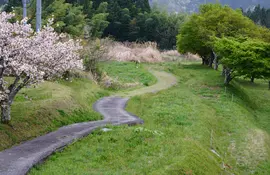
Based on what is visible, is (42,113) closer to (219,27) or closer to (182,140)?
(182,140)

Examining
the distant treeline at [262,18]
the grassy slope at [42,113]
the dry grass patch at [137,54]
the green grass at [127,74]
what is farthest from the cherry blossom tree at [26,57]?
the distant treeline at [262,18]

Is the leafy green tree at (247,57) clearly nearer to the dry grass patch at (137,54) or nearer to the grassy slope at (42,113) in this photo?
the grassy slope at (42,113)

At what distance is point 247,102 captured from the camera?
1223 inches

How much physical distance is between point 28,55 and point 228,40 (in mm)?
25057

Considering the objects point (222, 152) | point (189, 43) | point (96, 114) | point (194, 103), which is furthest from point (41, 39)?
point (189, 43)

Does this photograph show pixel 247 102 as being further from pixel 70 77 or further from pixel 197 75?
pixel 70 77

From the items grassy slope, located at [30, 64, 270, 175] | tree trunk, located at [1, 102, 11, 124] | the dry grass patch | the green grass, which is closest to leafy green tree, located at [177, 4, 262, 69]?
the dry grass patch

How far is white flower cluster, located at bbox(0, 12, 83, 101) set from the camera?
40.1ft

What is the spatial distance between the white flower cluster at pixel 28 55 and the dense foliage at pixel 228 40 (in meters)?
21.1

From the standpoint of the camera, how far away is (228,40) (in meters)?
34.0

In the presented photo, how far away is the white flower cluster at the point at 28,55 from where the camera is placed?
12.2 metres

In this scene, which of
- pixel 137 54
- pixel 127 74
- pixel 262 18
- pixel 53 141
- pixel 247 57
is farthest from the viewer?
pixel 262 18

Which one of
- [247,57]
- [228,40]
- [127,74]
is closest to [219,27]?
[228,40]

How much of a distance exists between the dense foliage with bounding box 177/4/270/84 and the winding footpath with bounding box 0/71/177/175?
44.0 feet
